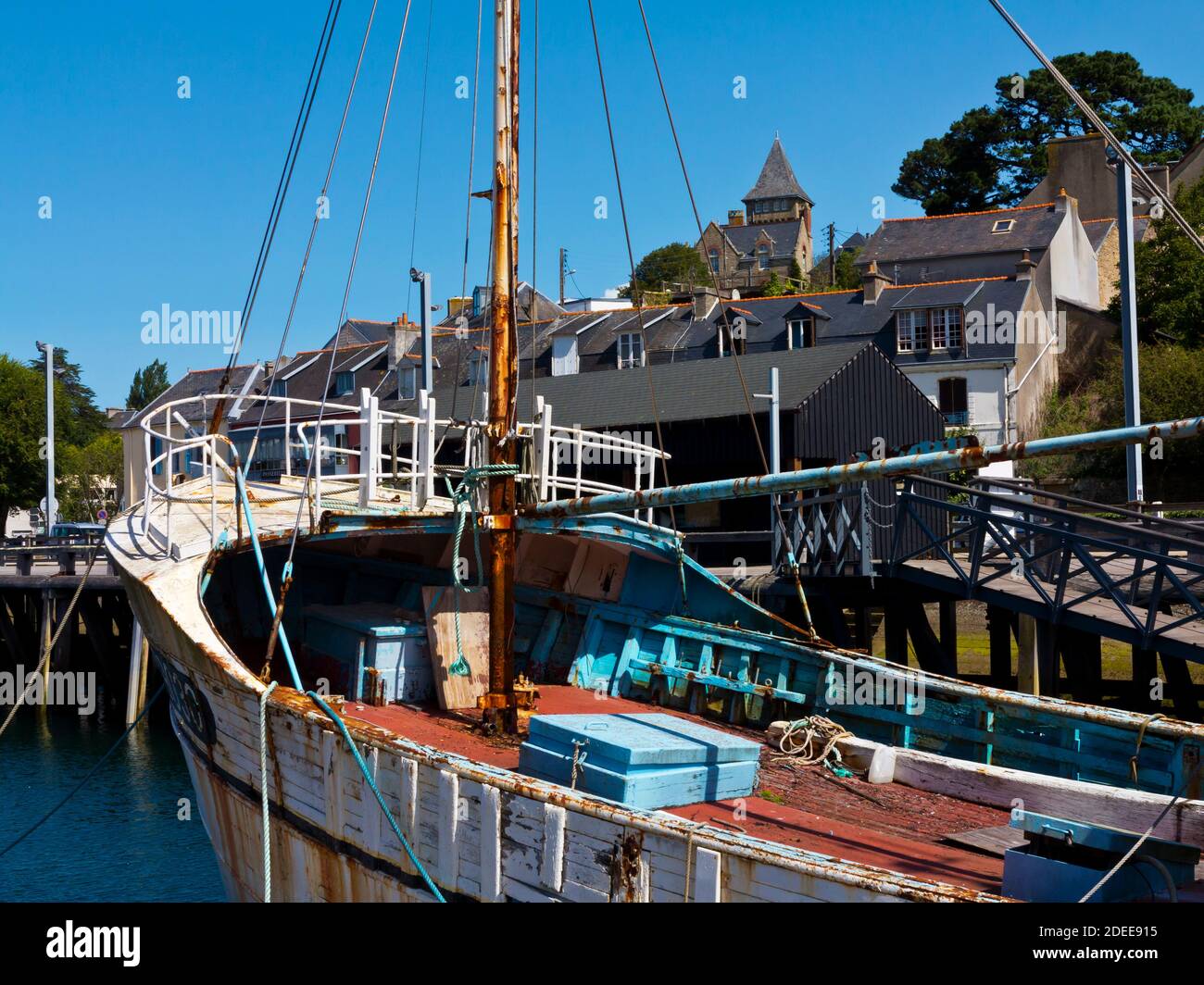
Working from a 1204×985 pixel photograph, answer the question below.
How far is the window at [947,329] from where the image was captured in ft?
151

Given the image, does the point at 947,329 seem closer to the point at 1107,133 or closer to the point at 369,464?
the point at 369,464

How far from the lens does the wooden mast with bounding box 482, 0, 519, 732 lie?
1097 centimetres

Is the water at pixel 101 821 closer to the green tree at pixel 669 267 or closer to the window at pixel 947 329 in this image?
the window at pixel 947 329

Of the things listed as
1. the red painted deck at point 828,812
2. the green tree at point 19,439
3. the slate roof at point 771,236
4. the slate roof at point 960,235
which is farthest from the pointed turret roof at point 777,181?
the red painted deck at point 828,812

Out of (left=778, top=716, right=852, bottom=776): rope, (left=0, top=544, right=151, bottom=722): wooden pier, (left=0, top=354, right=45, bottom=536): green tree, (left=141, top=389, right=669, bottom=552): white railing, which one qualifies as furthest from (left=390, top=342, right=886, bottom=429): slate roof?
(left=0, top=354, right=45, bottom=536): green tree

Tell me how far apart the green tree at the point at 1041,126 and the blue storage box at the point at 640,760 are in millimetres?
67710

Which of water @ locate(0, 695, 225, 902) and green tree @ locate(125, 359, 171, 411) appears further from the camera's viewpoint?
green tree @ locate(125, 359, 171, 411)

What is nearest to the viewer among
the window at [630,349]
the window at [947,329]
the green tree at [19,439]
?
the window at [947,329]

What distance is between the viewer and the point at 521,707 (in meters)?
11.4

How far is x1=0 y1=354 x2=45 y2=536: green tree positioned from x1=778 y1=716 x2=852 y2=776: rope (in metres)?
54.2

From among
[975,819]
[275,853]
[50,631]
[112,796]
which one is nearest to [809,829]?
[975,819]

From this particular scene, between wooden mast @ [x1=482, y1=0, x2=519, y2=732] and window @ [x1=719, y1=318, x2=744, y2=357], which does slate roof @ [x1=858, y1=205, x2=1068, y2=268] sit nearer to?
window @ [x1=719, y1=318, x2=744, y2=357]

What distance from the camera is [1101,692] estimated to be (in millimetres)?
17438
